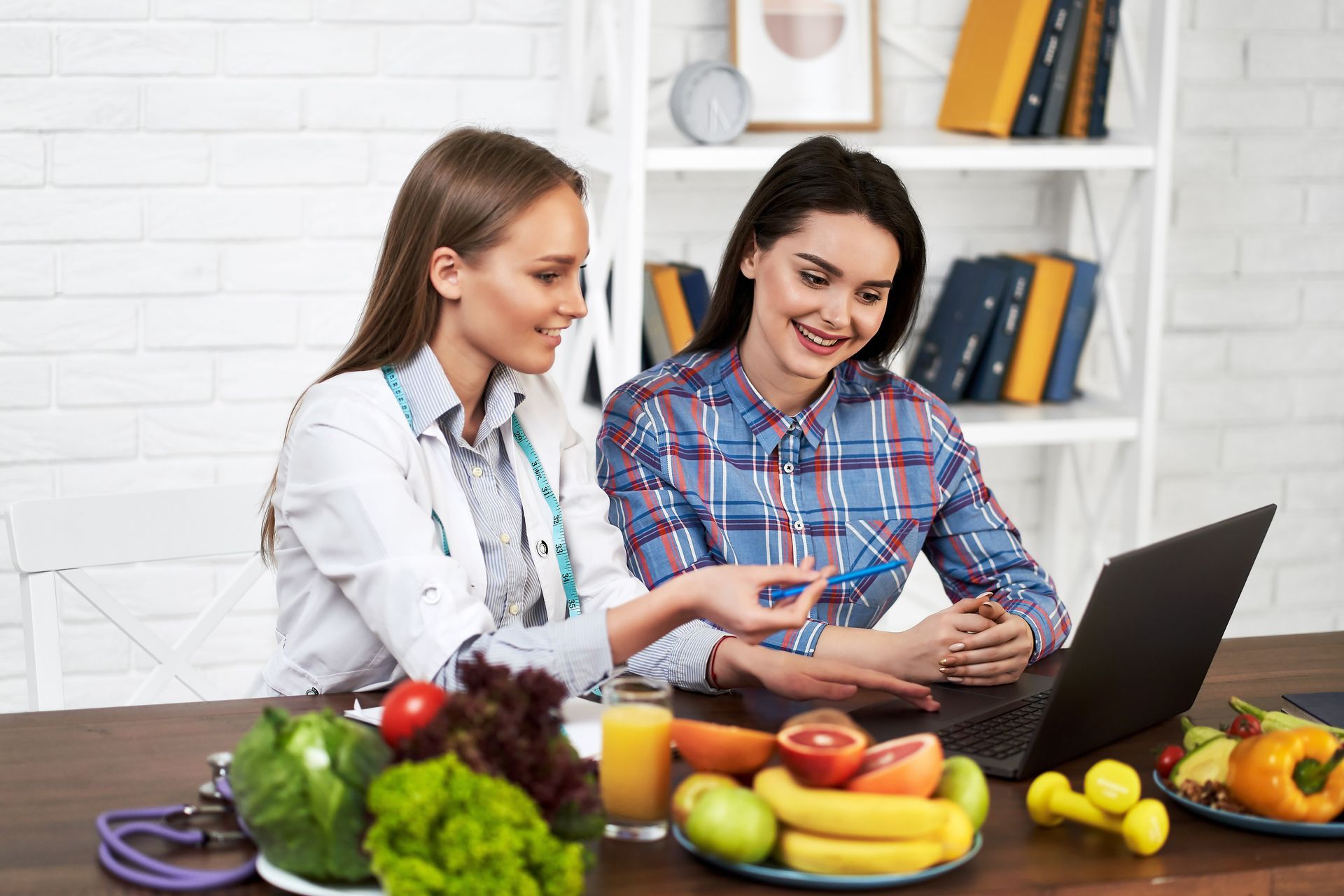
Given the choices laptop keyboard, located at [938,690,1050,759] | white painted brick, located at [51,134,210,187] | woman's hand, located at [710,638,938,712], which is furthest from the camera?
white painted brick, located at [51,134,210,187]

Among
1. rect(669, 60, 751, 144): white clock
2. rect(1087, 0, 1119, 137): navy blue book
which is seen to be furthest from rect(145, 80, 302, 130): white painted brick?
rect(1087, 0, 1119, 137): navy blue book

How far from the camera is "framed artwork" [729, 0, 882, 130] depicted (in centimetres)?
249

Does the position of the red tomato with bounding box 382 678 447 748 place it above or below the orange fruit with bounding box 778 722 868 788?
above

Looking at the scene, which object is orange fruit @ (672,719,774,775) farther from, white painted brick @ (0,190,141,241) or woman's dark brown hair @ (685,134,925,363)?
white painted brick @ (0,190,141,241)

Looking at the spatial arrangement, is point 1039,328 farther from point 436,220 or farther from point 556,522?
point 436,220

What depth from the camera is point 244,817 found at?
0.96 metres

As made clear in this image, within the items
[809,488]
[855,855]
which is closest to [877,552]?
[809,488]

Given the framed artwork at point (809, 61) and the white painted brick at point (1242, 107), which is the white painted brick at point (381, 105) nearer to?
the framed artwork at point (809, 61)

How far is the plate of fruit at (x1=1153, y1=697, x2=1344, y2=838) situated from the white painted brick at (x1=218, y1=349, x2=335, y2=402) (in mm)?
1777

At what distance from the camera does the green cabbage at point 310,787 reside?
3.03ft

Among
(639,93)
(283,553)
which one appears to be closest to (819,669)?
(283,553)

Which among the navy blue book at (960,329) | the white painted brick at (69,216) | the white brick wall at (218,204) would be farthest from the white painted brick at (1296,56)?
the white painted brick at (69,216)

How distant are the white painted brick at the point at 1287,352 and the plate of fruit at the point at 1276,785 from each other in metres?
2.02

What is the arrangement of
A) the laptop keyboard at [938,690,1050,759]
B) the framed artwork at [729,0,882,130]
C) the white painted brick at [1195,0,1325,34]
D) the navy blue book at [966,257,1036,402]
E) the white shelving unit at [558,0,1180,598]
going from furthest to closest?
the white painted brick at [1195,0,1325,34] < the navy blue book at [966,257,1036,402] < the framed artwork at [729,0,882,130] < the white shelving unit at [558,0,1180,598] < the laptop keyboard at [938,690,1050,759]
